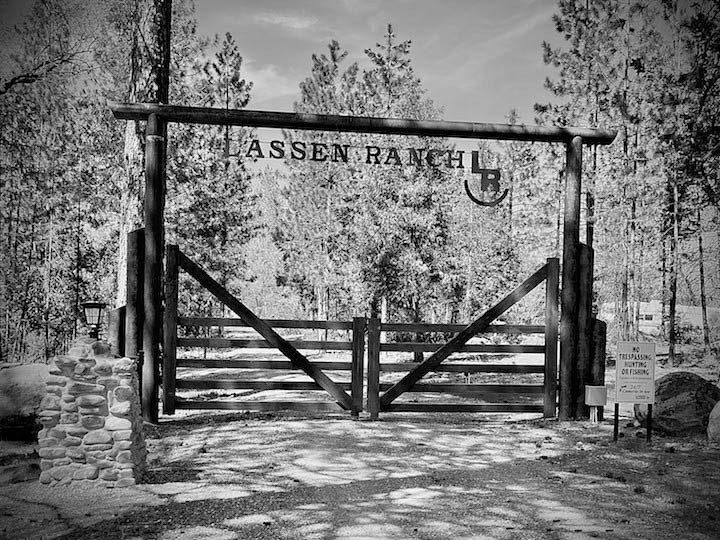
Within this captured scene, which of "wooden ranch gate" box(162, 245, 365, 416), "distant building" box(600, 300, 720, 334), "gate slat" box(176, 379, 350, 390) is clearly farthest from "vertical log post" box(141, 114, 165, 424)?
"distant building" box(600, 300, 720, 334)

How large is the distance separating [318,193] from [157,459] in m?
22.6

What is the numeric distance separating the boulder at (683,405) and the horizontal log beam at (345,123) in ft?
11.5

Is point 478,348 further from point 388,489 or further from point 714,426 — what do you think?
point 388,489

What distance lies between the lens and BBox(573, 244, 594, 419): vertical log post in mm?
8008

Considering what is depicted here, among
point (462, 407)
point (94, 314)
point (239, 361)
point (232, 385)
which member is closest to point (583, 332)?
point (462, 407)

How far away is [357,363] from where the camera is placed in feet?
25.5

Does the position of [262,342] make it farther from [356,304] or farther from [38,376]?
[356,304]

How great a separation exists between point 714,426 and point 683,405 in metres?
0.57

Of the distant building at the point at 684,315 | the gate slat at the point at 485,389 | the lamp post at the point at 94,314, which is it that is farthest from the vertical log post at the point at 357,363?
the distant building at the point at 684,315

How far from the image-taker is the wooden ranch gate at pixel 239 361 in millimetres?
7566

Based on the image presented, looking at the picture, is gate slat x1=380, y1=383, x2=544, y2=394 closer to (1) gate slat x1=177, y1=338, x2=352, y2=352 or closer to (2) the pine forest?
(1) gate slat x1=177, y1=338, x2=352, y2=352

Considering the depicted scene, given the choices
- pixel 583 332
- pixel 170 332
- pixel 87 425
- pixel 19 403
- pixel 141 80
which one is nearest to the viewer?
pixel 87 425

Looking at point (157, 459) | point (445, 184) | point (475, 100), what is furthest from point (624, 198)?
point (157, 459)

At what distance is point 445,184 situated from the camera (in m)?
19.0
